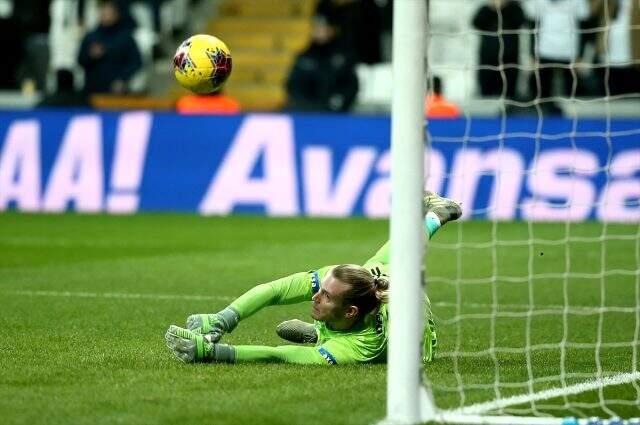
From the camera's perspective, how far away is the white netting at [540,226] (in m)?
6.77

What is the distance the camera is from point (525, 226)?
15.8 meters

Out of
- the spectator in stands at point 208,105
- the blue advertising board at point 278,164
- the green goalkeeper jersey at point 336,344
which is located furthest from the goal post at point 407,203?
the spectator in stands at point 208,105

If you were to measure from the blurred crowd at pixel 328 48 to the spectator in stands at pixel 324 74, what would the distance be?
0.01 m

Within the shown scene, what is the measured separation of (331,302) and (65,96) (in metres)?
12.9

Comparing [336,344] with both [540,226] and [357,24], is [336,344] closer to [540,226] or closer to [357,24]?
[540,226]

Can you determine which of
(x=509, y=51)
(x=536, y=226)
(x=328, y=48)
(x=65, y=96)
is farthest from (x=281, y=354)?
(x=65, y=96)

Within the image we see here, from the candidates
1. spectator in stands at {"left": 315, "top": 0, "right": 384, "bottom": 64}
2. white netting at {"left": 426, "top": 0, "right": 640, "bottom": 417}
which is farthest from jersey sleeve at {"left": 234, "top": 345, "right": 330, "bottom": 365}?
spectator in stands at {"left": 315, "top": 0, "right": 384, "bottom": 64}

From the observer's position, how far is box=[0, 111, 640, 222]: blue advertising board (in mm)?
16016

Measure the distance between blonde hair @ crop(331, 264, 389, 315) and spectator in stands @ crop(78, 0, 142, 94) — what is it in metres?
13.5

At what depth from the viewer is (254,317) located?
9.26 meters

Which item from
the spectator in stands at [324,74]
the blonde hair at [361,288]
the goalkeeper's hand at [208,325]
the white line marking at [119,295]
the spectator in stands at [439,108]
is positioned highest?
the spectator in stands at [324,74]

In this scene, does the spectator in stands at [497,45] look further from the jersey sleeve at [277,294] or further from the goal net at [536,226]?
the jersey sleeve at [277,294]

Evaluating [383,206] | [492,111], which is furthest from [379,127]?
[492,111]

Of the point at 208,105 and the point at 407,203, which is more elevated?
the point at 407,203
